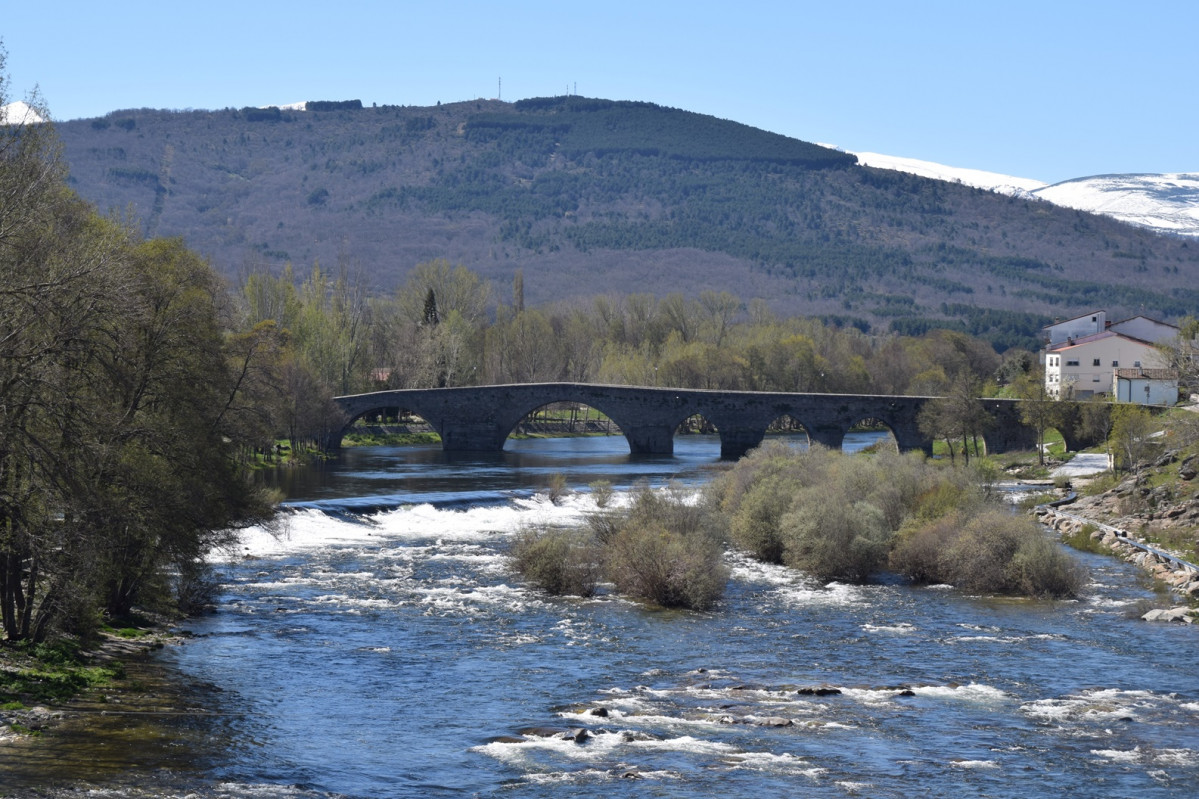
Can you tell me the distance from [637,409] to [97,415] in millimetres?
70678

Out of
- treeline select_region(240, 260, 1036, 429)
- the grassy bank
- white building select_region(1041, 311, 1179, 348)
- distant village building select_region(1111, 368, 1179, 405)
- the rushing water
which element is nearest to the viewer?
the rushing water

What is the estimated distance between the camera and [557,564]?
119 ft

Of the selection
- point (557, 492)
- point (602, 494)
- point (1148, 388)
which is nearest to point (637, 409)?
point (1148, 388)

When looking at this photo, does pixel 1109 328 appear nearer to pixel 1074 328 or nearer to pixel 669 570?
pixel 1074 328

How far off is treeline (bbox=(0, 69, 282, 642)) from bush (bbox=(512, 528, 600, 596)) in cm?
770

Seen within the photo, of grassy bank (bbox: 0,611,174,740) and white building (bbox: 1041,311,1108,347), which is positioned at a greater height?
white building (bbox: 1041,311,1108,347)

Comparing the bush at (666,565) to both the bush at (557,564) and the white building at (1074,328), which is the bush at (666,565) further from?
the white building at (1074,328)

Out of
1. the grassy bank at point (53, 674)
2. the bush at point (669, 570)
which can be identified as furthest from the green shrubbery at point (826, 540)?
the grassy bank at point (53, 674)

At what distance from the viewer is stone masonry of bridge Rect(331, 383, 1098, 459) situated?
9131 cm

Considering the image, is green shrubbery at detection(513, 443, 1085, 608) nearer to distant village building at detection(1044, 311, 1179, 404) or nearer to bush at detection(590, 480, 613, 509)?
bush at detection(590, 480, 613, 509)

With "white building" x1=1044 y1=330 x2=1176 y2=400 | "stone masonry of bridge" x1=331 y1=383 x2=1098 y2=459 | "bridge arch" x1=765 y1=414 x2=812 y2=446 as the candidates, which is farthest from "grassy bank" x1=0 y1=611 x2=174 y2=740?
Result: "bridge arch" x1=765 y1=414 x2=812 y2=446

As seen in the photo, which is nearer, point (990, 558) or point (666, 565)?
point (666, 565)

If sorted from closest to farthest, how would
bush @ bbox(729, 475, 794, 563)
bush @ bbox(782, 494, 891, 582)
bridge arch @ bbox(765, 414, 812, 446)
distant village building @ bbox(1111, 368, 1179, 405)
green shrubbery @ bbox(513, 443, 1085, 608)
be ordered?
green shrubbery @ bbox(513, 443, 1085, 608) → bush @ bbox(782, 494, 891, 582) → bush @ bbox(729, 475, 794, 563) → distant village building @ bbox(1111, 368, 1179, 405) → bridge arch @ bbox(765, 414, 812, 446)

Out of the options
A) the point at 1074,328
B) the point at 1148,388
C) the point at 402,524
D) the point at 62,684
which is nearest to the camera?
→ the point at 62,684
